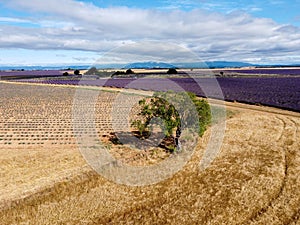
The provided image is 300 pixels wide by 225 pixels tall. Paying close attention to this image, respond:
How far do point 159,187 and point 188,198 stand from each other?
2.80 metres

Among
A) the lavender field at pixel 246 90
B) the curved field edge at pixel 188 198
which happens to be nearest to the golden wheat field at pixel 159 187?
the curved field edge at pixel 188 198

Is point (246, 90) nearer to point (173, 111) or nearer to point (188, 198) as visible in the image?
point (173, 111)

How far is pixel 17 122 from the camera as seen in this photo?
48.2 m

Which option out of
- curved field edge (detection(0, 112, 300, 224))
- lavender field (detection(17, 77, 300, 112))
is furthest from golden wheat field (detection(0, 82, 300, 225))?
lavender field (detection(17, 77, 300, 112))

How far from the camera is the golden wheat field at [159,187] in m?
19.0

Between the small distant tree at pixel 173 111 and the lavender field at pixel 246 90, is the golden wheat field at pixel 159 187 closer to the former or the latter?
the small distant tree at pixel 173 111

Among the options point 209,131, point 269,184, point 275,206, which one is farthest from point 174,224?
point 209,131

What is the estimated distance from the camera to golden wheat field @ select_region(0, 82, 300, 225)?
19.0m

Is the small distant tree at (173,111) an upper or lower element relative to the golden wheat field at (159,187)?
upper

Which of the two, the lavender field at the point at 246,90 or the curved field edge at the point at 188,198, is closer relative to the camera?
the curved field edge at the point at 188,198

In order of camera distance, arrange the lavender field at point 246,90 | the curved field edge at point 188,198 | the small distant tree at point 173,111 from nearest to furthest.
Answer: the curved field edge at point 188,198 < the small distant tree at point 173,111 < the lavender field at point 246,90

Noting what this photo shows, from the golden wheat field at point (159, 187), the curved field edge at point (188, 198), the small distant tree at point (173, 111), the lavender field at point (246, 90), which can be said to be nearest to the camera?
the curved field edge at point (188, 198)

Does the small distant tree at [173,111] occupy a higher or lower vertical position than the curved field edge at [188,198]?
higher

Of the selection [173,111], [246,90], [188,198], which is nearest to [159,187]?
[188,198]
